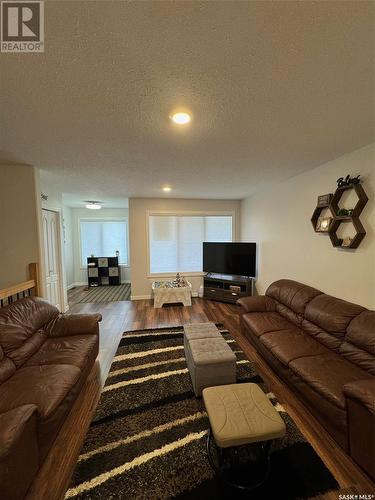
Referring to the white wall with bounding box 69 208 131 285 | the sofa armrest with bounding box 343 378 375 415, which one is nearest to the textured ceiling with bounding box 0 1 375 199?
the sofa armrest with bounding box 343 378 375 415

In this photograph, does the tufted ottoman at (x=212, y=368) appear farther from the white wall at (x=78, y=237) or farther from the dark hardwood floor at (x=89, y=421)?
the white wall at (x=78, y=237)

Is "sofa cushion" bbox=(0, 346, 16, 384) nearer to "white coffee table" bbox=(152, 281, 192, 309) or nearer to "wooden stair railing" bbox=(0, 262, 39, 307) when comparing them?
"wooden stair railing" bbox=(0, 262, 39, 307)

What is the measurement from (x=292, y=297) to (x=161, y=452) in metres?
2.34

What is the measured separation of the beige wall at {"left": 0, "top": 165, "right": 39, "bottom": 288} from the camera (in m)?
2.74

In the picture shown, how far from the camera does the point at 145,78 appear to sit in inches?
48.0

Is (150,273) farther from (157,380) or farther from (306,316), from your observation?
(306,316)

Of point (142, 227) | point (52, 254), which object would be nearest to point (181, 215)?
point (142, 227)

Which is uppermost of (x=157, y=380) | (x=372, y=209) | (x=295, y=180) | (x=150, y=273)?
(x=295, y=180)

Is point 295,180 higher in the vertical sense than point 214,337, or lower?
higher

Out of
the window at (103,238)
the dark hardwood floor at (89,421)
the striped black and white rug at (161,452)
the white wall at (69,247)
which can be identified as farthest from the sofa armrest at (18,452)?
the window at (103,238)

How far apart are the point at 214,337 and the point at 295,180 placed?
9.14 feet

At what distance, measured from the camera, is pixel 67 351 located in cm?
207

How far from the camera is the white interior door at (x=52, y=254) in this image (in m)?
3.69

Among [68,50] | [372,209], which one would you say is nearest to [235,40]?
[68,50]
